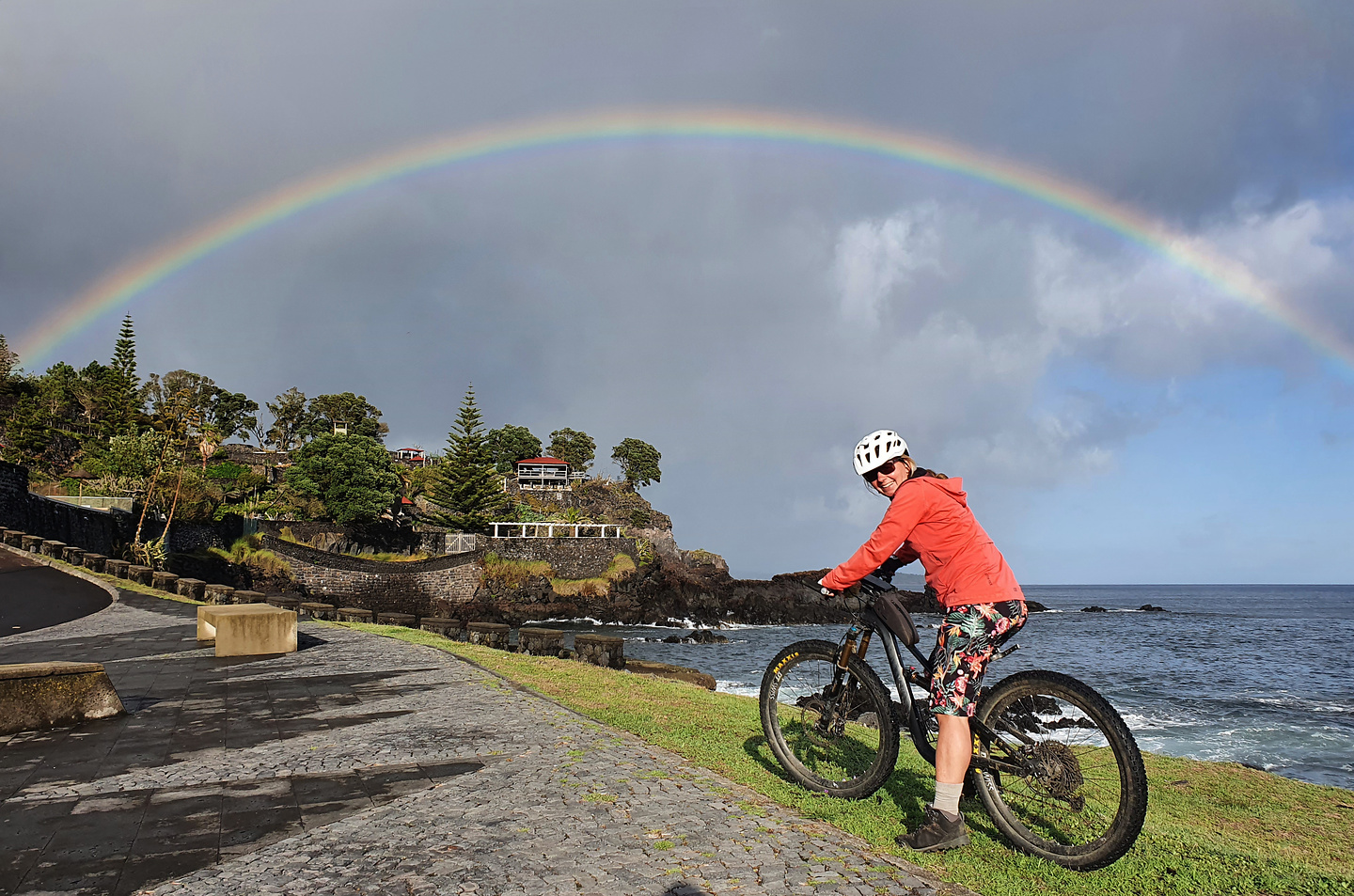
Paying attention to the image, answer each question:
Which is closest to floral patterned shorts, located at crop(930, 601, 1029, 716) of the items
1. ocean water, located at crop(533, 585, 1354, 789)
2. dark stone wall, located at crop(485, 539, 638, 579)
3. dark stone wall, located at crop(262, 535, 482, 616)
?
ocean water, located at crop(533, 585, 1354, 789)

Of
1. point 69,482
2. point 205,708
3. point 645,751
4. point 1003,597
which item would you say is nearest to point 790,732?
point 645,751

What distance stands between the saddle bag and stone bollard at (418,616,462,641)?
12600mm

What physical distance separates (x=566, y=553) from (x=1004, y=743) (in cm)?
5301

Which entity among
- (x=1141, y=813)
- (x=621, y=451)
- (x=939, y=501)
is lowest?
(x=1141, y=813)

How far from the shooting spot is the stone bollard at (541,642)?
44.3ft

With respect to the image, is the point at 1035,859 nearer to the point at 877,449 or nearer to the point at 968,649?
the point at 968,649

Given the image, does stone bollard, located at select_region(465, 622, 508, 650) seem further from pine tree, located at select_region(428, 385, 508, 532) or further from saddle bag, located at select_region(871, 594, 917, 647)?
pine tree, located at select_region(428, 385, 508, 532)

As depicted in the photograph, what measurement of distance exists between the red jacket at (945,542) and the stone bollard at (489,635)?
39.0 ft

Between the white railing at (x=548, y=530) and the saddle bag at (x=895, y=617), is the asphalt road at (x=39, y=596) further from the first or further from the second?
the white railing at (x=548, y=530)

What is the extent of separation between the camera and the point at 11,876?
11.5 ft

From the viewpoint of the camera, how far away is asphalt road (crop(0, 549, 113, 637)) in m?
15.5

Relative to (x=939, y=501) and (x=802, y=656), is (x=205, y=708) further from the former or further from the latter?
(x=939, y=501)

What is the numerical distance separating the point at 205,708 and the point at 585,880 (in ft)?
18.8

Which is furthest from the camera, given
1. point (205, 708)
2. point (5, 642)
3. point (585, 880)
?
point (5, 642)
